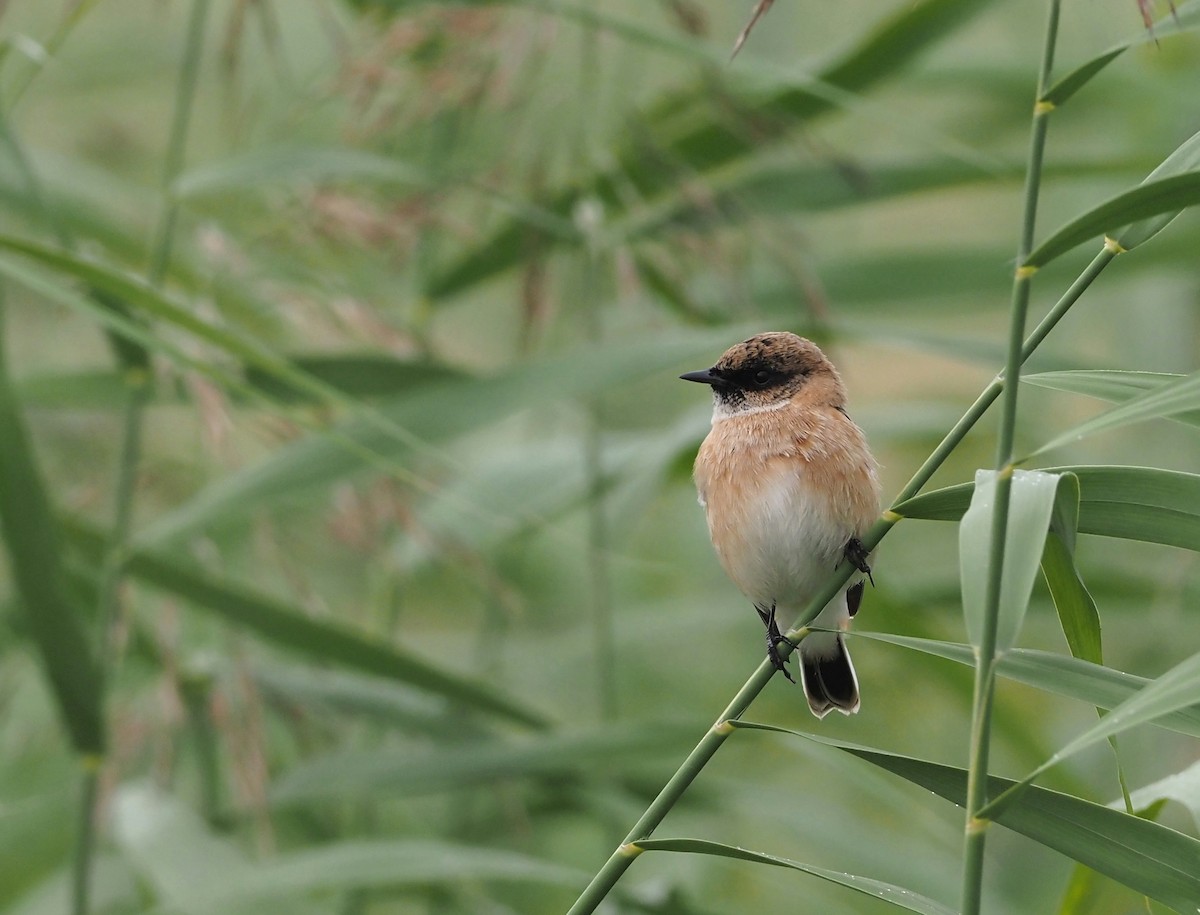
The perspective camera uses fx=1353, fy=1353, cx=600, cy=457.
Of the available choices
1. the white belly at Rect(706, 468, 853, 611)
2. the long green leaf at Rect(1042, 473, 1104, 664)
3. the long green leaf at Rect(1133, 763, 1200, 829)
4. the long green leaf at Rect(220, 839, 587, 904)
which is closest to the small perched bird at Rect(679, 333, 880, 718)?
the white belly at Rect(706, 468, 853, 611)

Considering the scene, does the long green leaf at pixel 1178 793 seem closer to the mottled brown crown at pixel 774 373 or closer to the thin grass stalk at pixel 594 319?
the mottled brown crown at pixel 774 373

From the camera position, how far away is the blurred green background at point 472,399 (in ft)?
6.92

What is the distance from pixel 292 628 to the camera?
2.14 meters

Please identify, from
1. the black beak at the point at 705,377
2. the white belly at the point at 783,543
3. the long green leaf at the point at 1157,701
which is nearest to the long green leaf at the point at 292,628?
the white belly at the point at 783,543

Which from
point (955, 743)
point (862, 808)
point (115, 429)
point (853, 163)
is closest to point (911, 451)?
point (955, 743)

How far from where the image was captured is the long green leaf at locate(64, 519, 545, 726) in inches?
81.9

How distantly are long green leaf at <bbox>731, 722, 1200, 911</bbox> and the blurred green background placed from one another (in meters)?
0.68

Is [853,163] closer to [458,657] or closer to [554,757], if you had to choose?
[554,757]

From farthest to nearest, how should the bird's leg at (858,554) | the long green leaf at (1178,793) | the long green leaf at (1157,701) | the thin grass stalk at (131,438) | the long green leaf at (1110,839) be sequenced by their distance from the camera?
the thin grass stalk at (131,438)
the bird's leg at (858,554)
the long green leaf at (1178,793)
the long green leaf at (1110,839)
the long green leaf at (1157,701)

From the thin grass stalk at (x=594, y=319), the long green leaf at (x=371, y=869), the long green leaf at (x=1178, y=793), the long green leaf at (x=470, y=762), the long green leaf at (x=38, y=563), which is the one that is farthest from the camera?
the thin grass stalk at (x=594, y=319)

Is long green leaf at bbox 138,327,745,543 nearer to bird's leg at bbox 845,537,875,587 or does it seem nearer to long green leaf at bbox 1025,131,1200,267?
bird's leg at bbox 845,537,875,587

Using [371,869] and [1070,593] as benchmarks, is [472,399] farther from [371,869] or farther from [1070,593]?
[1070,593]

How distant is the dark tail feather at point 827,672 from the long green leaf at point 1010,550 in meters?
1.12

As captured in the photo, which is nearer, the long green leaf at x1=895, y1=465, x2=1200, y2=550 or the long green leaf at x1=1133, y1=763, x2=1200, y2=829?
the long green leaf at x1=895, y1=465, x2=1200, y2=550
